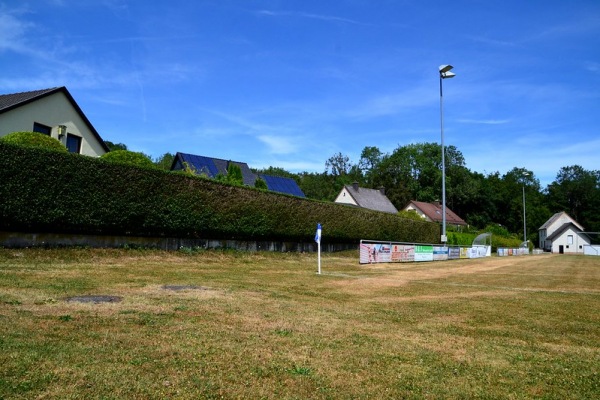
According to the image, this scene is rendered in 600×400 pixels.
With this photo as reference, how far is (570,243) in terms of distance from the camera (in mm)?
96062

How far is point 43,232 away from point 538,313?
54.8 feet

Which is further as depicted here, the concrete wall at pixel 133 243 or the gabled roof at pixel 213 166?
the gabled roof at pixel 213 166

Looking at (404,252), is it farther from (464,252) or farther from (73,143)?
(73,143)

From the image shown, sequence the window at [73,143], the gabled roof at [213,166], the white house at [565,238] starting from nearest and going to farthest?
1. the window at [73,143]
2. the gabled roof at [213,166]
3. the white house at [565,238]

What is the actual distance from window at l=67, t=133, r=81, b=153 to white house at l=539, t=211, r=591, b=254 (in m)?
97.3

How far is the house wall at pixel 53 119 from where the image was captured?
23.7 m

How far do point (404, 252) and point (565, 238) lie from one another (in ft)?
269

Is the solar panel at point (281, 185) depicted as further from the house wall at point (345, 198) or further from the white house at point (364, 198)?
the house wall at point (345, 198)

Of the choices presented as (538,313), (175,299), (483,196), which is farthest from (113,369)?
(483,196)

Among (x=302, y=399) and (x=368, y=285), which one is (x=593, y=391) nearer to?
(x=302, y=399)

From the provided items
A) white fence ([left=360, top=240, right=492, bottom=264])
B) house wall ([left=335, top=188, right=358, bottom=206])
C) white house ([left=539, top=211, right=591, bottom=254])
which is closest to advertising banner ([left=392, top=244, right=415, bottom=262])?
white fence ([left=360, top=240, right=492, bottom=264])

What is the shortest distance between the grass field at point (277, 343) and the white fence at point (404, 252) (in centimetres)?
1528

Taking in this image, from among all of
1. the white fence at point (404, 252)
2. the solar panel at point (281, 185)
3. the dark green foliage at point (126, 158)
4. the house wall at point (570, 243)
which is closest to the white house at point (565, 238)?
the house wall at point (570, 243)

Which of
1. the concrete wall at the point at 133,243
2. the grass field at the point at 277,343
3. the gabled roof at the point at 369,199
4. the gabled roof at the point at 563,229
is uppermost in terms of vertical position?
the gabled roof at the point at 369,199
